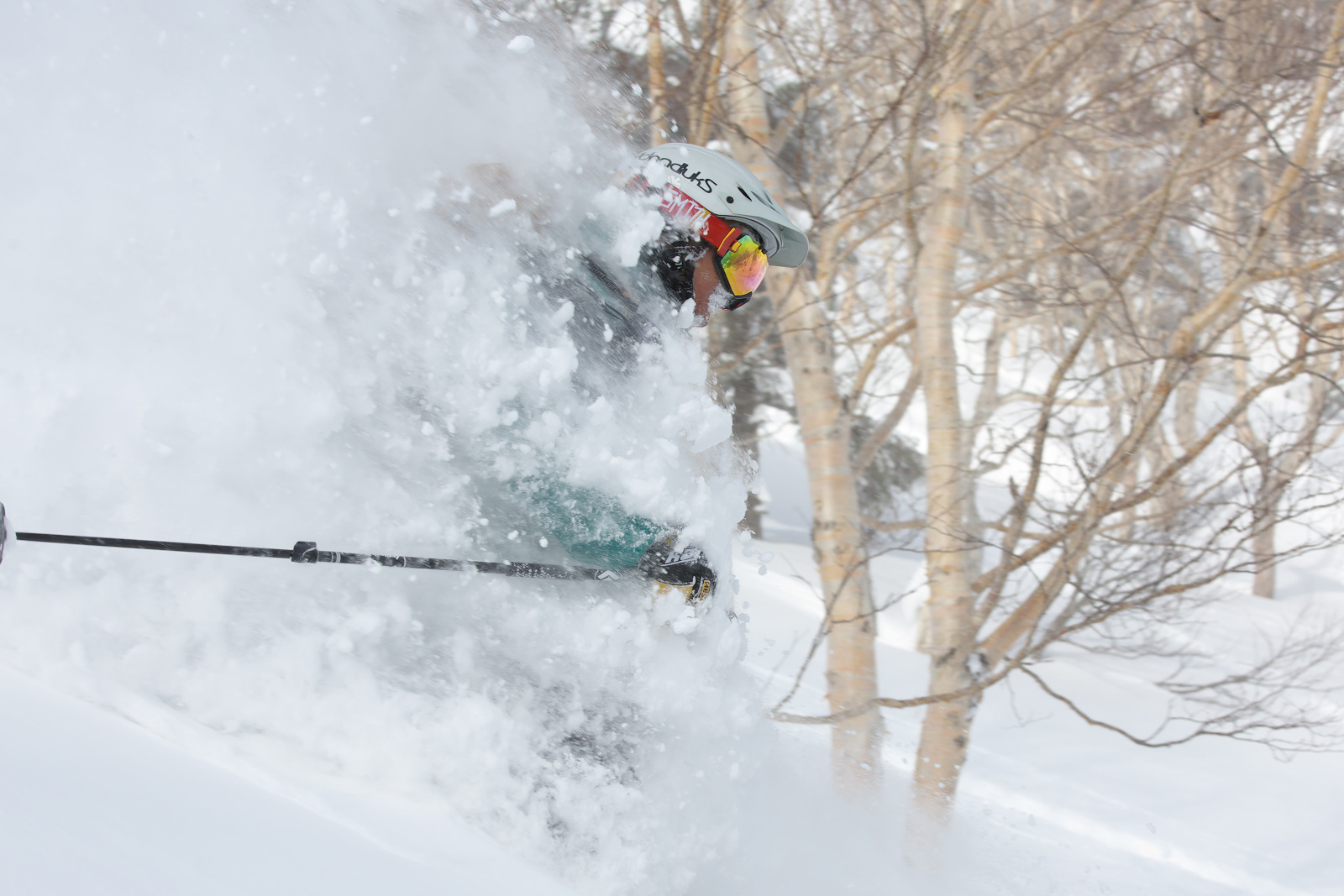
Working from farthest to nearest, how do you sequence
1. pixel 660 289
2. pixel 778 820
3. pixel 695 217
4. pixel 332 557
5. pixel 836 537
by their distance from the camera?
pixel 836 537
pixel 778 820
pixel 695 217
pixel 660 289
pixel 332 557

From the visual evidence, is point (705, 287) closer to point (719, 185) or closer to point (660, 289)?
point (660, 289)

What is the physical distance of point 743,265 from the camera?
9.68ft

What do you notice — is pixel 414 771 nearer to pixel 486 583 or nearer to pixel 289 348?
pixel 486 583

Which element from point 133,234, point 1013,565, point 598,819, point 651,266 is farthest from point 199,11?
point 1013,565

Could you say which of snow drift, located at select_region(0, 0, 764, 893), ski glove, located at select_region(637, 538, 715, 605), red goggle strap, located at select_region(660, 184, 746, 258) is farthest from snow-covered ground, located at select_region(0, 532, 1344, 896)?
red goggle strap, located at select_region(660, 184, 746, 258)

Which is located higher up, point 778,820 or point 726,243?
point 726,243

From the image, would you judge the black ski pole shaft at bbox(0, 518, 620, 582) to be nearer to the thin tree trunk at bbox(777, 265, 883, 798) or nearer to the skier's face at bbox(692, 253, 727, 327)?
the skier's face at bbox(692, 253, 727, 327)

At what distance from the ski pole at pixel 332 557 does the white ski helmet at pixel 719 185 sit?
1.35 metres

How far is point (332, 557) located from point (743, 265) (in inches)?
66.8

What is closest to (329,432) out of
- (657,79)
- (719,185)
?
(719,185)

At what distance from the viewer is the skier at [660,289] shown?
245 cm

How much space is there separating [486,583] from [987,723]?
24.8 ft

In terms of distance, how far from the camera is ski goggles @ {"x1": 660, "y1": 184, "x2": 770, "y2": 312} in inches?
114

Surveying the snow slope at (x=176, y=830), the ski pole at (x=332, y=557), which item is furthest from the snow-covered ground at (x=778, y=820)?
the ski pole at (x=332, y=557)
